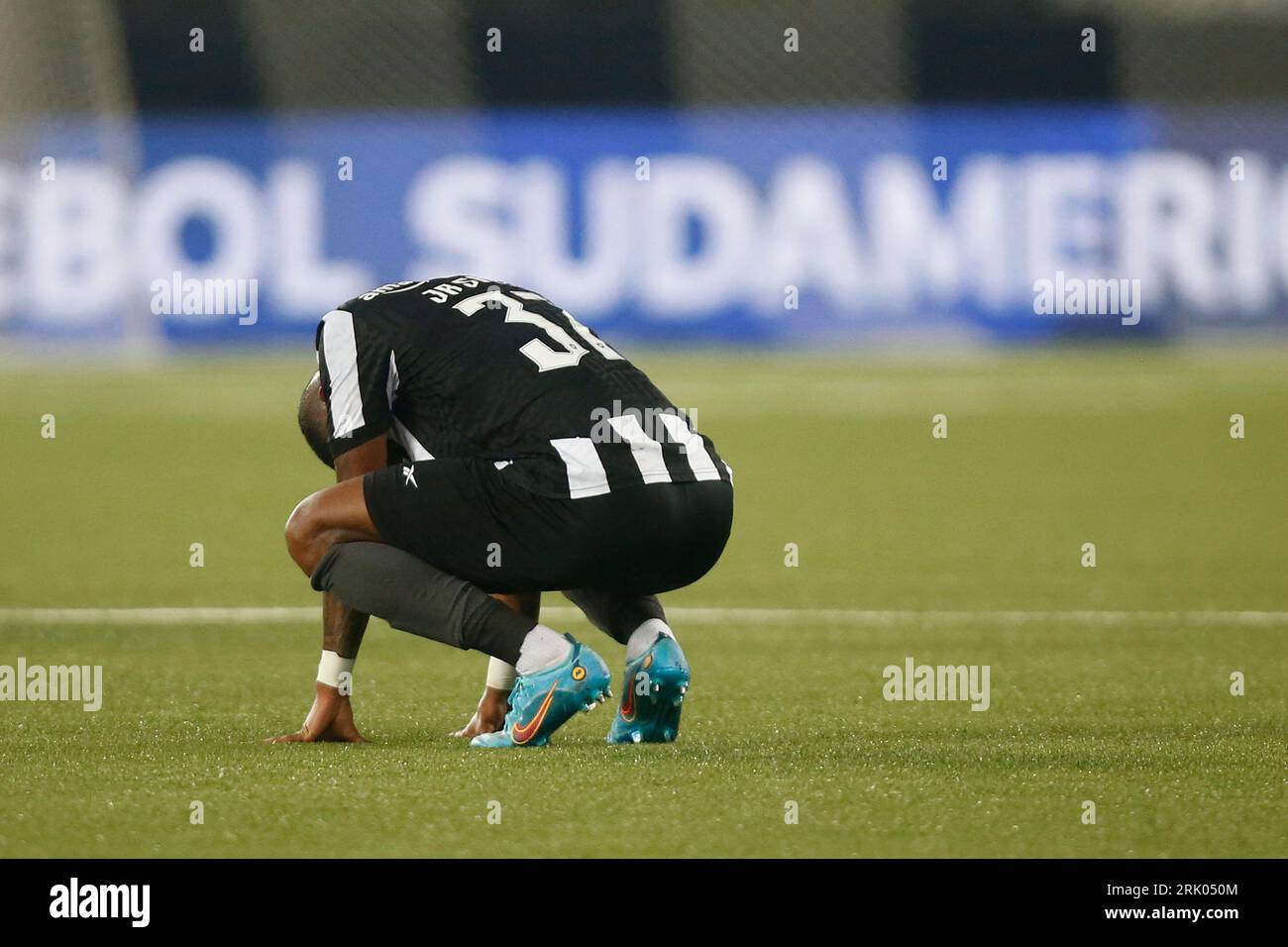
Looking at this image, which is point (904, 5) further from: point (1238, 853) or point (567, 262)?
point (1238, 853)

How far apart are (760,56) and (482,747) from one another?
67.8ft

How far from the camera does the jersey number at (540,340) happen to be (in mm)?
5430

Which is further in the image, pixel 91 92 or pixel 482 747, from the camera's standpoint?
pixel 91 92

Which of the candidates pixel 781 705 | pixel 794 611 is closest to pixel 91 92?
pixel 794 611

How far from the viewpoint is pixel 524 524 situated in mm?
5328

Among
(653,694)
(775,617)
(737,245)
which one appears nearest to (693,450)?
(653,694)

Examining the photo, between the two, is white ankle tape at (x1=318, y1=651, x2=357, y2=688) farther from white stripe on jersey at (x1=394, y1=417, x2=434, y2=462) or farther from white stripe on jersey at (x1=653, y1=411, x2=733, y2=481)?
white stripe on jersey at (x1=653, y1=411, x2=733, y2=481)

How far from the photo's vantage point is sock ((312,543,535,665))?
5.34 meters

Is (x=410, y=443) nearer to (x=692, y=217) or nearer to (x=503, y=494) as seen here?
(x=503, y=494)

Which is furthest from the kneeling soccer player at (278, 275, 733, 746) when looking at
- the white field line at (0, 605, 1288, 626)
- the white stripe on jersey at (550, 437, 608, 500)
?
the white field line at (0, 605, 1288, 626)

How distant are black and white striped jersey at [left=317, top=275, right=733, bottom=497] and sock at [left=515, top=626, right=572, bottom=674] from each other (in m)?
0.38

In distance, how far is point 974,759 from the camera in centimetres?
543

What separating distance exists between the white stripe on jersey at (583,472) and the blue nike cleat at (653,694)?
0.49 metres

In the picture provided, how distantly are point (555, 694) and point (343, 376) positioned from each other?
985 millimetres
